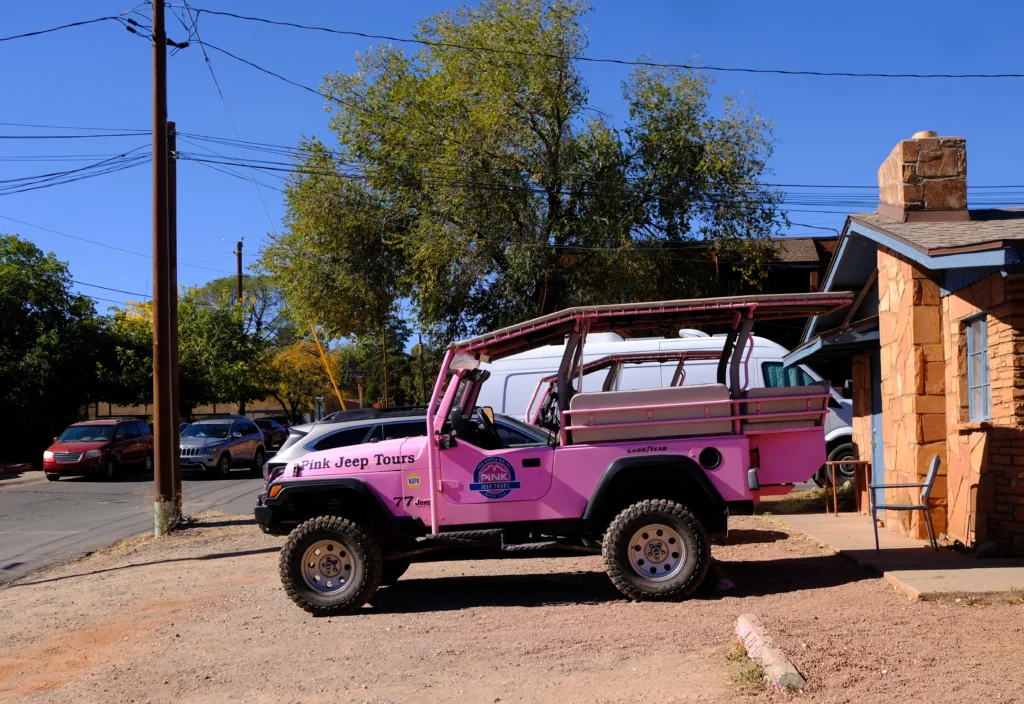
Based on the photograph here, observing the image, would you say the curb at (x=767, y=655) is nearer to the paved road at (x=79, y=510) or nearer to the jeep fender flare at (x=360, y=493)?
the jeep fender flare at (x=360, y=493)

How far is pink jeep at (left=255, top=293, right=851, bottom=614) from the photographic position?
27.8 ft

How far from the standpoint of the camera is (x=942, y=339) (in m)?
10.5

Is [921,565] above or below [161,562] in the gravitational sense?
above

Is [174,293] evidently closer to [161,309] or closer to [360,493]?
[161,309]

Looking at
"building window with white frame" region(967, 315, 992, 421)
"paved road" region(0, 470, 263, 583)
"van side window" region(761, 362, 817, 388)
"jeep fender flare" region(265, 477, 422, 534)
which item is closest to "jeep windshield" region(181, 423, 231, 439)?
"paved road" region(0, 470, 263, 583)

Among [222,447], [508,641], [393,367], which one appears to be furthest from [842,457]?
[393,367]

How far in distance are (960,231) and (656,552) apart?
14.6 ft

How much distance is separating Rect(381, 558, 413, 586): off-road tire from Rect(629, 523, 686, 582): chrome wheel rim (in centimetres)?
244

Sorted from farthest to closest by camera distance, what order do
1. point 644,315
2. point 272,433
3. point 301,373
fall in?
point 301,373 < point 272,433 < point 644,315

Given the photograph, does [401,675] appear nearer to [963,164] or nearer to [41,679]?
[41,679]

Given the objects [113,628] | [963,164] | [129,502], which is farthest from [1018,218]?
[129,502]

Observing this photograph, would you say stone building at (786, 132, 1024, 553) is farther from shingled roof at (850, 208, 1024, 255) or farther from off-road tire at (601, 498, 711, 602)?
off-road tire at (601, 498, 711, 602)

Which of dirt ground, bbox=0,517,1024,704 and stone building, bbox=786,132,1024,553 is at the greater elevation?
stone building, bbox=786,132,1024,553

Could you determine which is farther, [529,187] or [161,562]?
[529,187]
